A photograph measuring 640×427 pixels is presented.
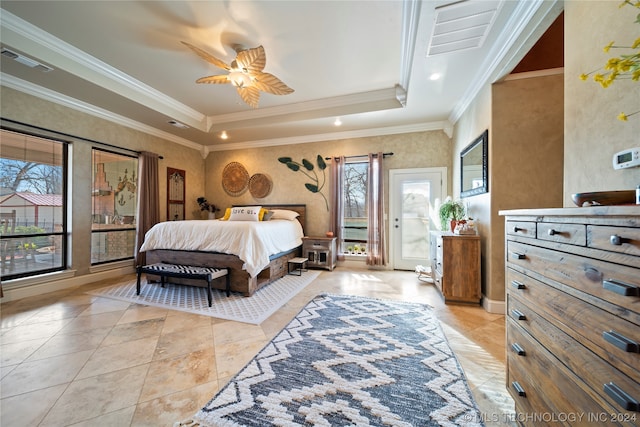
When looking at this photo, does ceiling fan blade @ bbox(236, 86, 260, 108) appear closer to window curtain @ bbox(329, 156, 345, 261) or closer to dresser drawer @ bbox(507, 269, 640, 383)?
window curtain @ bbox(329, 156, 345, 261)

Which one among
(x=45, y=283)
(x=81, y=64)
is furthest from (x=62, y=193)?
(x=81, y=64)

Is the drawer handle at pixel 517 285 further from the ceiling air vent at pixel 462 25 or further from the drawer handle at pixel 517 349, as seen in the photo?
the ceiling air vent at pixel 462 25

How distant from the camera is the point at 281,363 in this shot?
171 centimetres

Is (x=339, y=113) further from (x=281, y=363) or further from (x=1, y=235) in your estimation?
(x=1, y=235)

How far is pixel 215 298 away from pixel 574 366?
322 centimetres

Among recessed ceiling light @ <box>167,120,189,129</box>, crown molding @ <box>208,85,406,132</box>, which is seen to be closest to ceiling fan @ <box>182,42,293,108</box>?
crown molding @ <box>208,85,406,132</box>

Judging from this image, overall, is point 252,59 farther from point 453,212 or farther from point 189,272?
point 453,212

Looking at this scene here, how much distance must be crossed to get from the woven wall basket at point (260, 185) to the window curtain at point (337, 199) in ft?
5.15

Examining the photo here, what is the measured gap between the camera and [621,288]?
2.07 feet

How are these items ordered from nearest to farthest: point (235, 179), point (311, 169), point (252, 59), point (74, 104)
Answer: point (252, 59), point (74, 104), point (311, 169), point (235, 179)

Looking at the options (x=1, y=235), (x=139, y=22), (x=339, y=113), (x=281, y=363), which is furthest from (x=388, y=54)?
(x=1, y=235)

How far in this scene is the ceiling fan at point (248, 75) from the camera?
2434mm

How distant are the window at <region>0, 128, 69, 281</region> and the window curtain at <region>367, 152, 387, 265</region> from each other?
4.97 m

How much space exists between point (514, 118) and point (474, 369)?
2.53 meters
